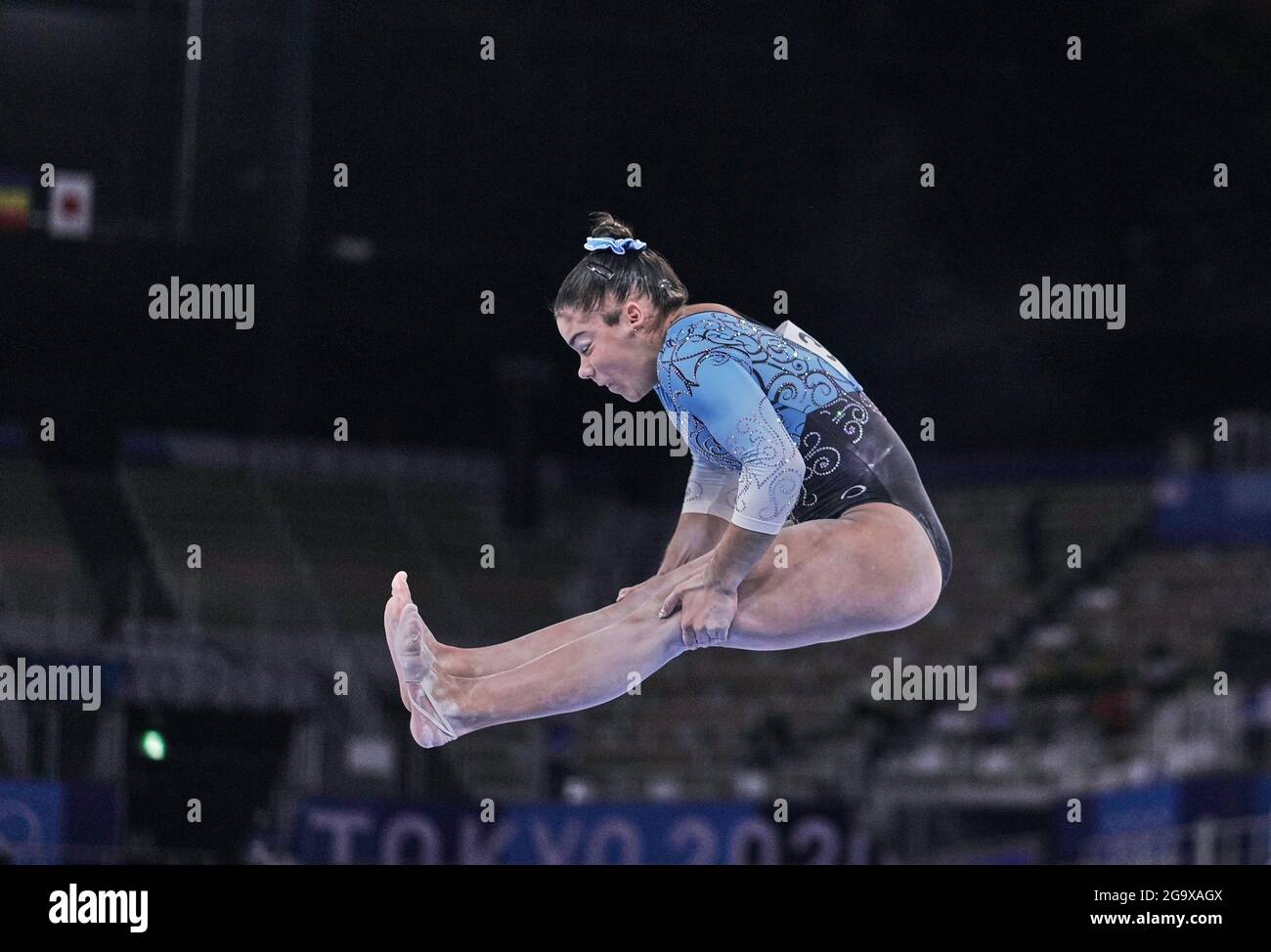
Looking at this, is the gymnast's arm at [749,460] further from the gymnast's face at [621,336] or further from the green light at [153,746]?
the green light at [153,746]

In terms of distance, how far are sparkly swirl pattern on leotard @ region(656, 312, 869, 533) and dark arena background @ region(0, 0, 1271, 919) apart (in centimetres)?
527

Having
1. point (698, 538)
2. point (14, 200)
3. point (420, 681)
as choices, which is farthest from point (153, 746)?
point (698, 538)

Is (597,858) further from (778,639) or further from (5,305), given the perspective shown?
(5,305)

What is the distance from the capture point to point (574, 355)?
47.1 feet

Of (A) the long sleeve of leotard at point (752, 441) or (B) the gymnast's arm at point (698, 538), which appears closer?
(A) the long sleeve of leotard at point (752, 441)

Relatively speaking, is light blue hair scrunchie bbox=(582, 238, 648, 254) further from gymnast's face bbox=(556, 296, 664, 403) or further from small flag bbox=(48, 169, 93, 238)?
small flag bbox=(48, 169, 93, 238)

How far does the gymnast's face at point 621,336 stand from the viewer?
233 inches

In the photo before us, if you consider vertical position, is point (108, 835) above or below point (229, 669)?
below

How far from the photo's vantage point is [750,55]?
1333 cm

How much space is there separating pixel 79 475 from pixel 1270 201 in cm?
985

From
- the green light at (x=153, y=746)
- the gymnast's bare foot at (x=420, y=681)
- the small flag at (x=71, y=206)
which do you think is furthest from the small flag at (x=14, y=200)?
the gymnast's bare foot at (x=420, y=681)

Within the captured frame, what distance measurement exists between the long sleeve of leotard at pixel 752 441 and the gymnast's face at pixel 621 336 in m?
0.31
